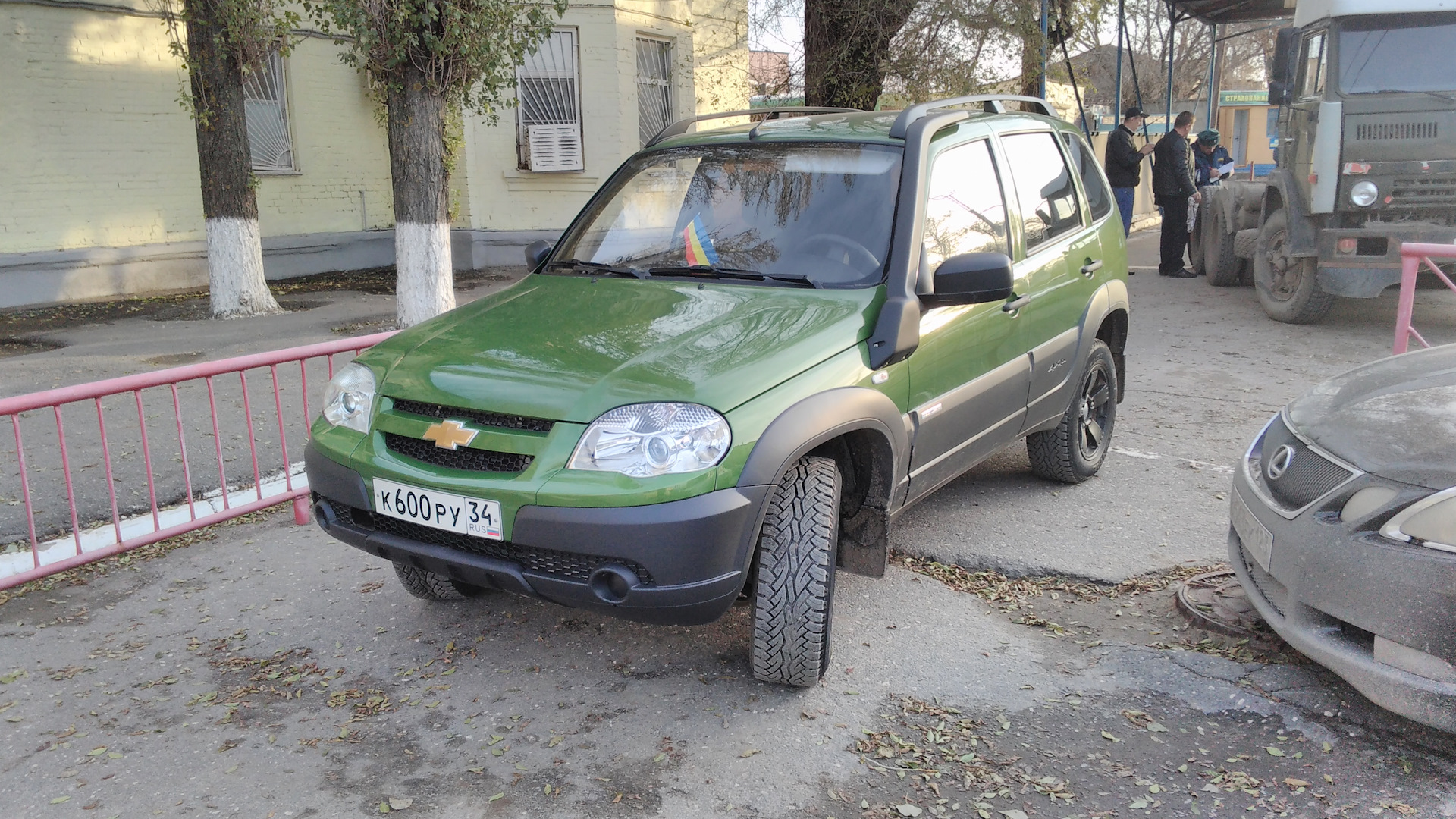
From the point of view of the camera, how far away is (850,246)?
3777 millimetres

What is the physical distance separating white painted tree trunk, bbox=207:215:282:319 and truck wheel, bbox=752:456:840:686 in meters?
9.15

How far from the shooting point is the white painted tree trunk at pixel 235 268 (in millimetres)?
10570

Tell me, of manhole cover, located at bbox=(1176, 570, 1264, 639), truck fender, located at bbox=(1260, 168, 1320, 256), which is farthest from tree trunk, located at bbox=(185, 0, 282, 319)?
truck fender, located at bbox=(1260, 168, 1320, 256)

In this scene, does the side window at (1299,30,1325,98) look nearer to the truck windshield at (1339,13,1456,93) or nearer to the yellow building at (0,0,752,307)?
the truck windshield at (1339,13,1456,93)

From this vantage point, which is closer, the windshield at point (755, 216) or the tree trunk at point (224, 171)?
the windshield at point (755, 216)

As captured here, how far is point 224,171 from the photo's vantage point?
10.5 meters

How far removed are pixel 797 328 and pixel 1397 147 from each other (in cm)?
762

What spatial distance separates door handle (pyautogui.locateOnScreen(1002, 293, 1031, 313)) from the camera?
428cm

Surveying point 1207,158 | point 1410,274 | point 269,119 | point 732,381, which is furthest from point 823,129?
point 1207,158

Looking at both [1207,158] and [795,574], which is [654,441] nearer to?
[795,574]

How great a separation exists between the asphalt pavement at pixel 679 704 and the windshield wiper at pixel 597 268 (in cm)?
130

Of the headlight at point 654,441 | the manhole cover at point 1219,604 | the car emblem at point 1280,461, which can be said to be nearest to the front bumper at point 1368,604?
the car emblem at point 1280,461

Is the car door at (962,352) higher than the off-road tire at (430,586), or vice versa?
the car door at (962,352)

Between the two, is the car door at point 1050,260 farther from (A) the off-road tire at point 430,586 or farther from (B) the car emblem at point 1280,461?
(A) the off-road tire at point 430,586
